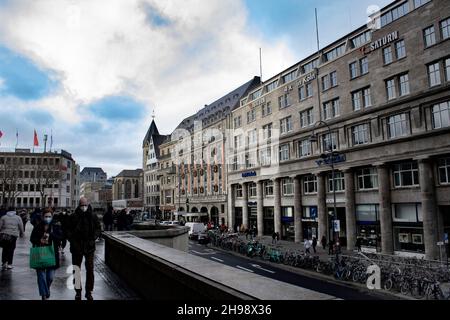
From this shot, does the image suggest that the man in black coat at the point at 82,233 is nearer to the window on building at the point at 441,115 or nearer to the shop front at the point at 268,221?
the window on building at the point at 441,115

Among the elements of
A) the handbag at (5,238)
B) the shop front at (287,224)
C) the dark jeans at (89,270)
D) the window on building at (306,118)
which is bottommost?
the shop front at (287,224)

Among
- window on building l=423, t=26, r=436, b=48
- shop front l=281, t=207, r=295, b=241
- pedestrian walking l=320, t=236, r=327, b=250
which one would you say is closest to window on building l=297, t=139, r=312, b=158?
shop front l=281, t=207, r=295, b=241

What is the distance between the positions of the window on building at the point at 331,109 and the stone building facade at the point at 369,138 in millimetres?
142

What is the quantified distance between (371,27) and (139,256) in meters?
35.0

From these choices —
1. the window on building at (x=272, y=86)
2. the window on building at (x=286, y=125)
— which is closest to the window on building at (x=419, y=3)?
the window on building at (x=286, y=125)

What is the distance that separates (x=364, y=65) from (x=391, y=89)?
4186 mm

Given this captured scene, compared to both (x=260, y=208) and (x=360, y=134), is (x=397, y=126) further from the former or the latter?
(x=260, y=208)

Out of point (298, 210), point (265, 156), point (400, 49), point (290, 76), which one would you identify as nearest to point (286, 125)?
point (265, 156)

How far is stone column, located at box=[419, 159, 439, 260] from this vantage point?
28.6 m

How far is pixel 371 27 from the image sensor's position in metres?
35.6

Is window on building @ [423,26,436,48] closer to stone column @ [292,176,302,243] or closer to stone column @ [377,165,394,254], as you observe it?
stone column @ [377,165,394,254]

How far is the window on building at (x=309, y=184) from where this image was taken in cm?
4287
